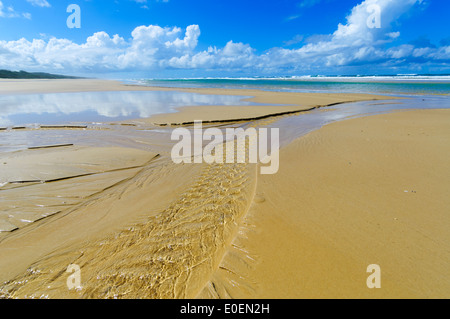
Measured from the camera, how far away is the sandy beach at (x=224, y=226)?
2357 millimetres

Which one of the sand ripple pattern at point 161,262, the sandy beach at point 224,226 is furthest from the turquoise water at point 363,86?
the sand ripple pattern at point 161,262

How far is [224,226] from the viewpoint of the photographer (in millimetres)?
3287

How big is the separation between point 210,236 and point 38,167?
17.1 feet

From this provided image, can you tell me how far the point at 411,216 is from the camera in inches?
132

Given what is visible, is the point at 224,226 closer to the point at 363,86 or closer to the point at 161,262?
the point at 161,262

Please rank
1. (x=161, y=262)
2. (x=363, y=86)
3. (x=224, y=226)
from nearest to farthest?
(x=161, y=262) < (x=224, y=226) < (x=363, y=86)

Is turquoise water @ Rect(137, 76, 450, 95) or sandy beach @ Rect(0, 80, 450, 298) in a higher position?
turquoise water @ Rect(137, 76, 450, 95)

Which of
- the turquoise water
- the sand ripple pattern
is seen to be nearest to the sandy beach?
the sand ripple pattern

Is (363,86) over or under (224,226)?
over

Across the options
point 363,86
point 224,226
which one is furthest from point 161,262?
point 363,86

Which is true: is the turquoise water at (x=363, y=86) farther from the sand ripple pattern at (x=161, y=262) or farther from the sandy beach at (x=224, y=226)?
the sand ripple pattern at (x=161, y=262)

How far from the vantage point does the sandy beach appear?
236cm

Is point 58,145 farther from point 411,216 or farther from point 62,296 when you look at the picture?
point 411,216

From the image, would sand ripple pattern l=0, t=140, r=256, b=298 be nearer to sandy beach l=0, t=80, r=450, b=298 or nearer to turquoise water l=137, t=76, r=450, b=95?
sandy beach l=0, t=80, r=450, b=298
